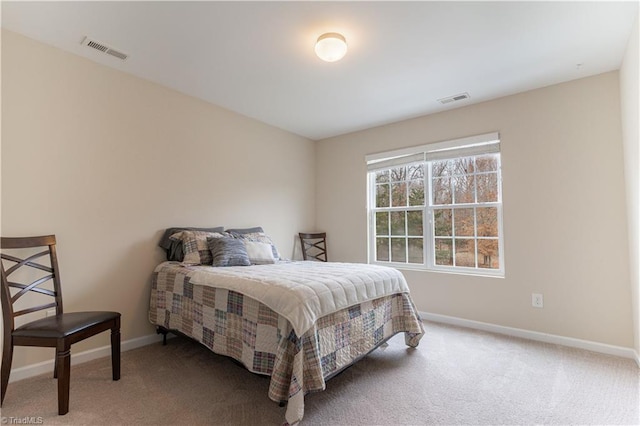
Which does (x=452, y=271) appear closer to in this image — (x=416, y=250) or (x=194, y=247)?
(x=416, y=250)

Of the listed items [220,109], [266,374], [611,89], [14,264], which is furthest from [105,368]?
[611,89]

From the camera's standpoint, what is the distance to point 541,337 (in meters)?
2.96

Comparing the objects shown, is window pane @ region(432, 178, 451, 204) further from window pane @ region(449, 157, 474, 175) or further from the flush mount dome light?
the flush mount dome light

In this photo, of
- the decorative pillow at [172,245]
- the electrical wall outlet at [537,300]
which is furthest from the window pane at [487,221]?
the decorative pillow at [172,245]

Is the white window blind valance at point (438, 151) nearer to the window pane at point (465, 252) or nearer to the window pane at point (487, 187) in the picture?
the window pane at point (487, 187)

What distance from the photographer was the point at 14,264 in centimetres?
219

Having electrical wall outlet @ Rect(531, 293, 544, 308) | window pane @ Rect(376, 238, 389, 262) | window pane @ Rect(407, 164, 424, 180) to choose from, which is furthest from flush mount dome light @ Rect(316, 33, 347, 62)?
electrical wall outlet @ Rect(531, 293, 544, 308)

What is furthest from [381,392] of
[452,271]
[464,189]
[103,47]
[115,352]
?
[103,47]

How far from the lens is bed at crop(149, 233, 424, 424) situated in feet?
5.65

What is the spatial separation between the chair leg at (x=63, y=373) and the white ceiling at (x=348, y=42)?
210 centimetres

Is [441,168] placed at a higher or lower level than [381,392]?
higher

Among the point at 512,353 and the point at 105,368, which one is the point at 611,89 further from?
the point at 105,368

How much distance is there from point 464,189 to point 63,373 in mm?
3806

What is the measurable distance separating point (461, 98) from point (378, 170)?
1.32 meters
